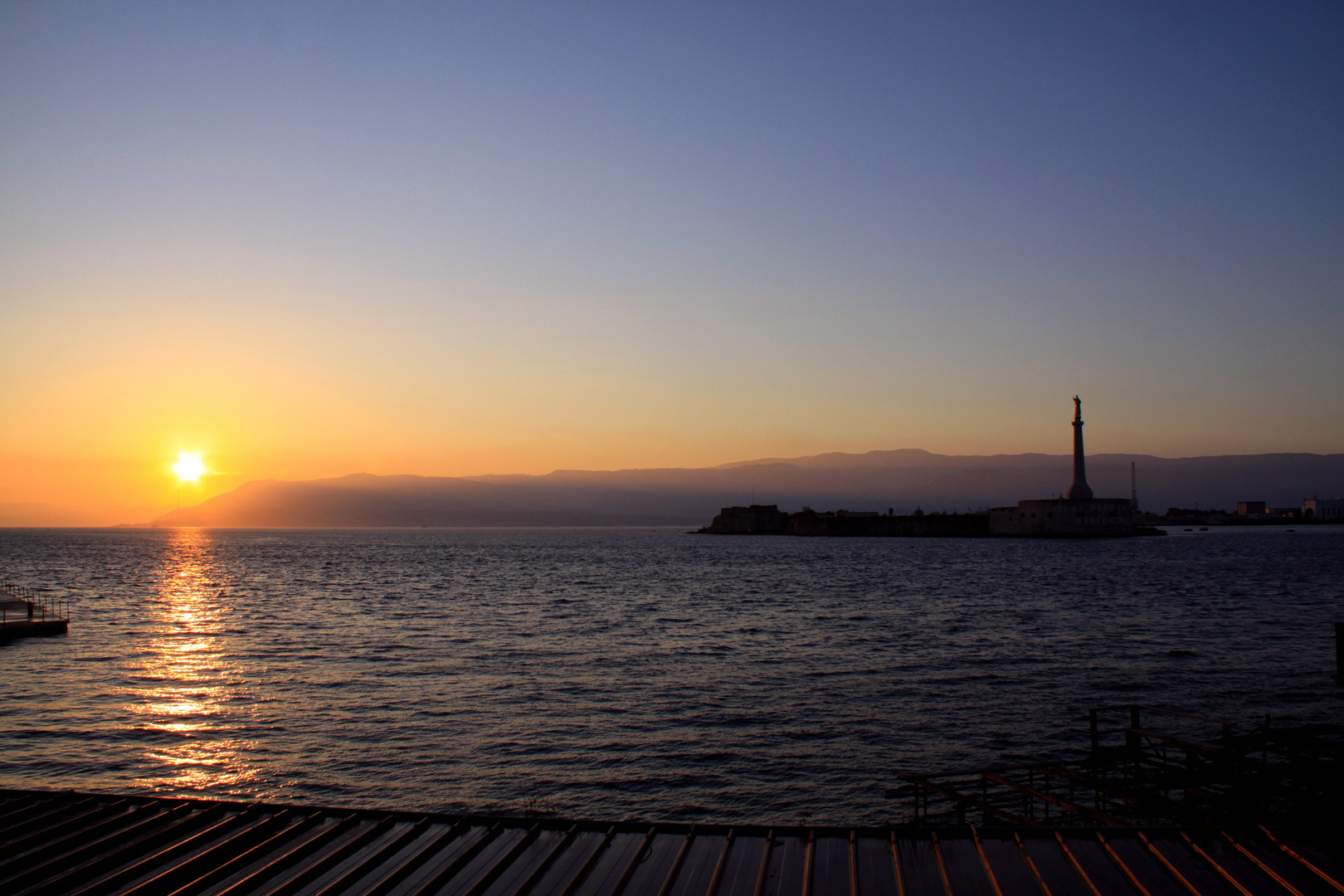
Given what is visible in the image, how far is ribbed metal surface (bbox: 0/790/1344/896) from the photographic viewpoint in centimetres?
1097

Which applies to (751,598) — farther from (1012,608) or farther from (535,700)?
(535,700)

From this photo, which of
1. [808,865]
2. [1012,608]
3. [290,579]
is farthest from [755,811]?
[290,579]

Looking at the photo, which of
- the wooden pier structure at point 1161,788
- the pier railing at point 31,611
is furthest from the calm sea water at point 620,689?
the pier railing at point 31,611

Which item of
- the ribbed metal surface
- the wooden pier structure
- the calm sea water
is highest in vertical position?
the ribbed metal surface

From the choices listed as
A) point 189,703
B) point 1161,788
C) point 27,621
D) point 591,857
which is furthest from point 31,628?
point 1161,788

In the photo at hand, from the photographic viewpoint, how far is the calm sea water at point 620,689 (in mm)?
21500

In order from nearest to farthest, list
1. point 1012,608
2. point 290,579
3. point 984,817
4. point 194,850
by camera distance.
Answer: point 194,850 < point 984,817 < point 1012,608 < point 290,579

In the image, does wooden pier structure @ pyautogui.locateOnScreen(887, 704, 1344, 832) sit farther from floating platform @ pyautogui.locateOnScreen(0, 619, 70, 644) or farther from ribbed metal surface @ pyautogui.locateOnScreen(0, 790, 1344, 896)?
floating platform @ pyautogui.locateOnScreen(0, 619, 70, 644)

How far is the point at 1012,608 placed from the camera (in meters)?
62.7

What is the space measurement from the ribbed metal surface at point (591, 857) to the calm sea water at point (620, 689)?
6465 mm

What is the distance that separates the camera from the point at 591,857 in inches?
468

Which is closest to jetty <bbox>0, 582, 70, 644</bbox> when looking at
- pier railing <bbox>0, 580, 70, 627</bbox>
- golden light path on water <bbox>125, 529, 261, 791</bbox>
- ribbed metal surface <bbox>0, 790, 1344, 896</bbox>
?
pier railing <bbox>0, 580, 70, 627</bbox>

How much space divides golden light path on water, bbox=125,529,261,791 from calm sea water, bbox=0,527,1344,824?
5.6 inches

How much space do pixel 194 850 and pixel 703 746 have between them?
1449cm
